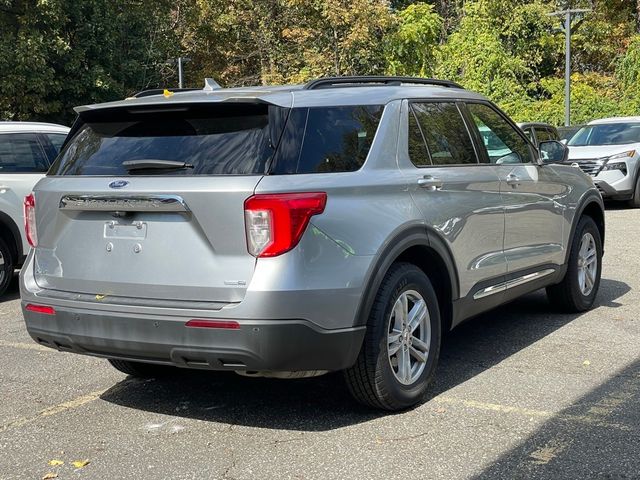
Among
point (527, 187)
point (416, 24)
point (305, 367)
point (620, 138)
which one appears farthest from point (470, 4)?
point (305, 367)

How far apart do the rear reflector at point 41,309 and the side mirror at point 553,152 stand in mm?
3892

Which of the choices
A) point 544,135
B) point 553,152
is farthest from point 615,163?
point 553,152

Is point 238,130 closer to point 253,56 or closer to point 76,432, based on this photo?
point 76,432

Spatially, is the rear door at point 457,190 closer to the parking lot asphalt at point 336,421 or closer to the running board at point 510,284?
the running board at point 510,284

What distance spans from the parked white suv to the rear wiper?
4.57m

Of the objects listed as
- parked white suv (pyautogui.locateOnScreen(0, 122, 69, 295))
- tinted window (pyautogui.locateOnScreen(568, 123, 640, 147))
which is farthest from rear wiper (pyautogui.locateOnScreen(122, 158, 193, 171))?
tinted window (pyautogui.locateOnScreen(568, 123, 640, 147))

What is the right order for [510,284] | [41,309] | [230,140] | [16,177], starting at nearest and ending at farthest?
[230,140] → [41,309] → [510,284] → [16,177]

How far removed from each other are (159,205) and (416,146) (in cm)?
159

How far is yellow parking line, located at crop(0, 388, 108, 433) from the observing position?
4.50m

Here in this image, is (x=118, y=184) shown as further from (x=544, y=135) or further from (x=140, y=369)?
(x=544, y=135)

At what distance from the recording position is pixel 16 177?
840 cm

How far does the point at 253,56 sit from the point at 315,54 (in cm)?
571

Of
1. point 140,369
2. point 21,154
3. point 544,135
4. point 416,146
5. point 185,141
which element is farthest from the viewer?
point 544,135

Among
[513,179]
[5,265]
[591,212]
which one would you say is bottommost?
[5,265]
